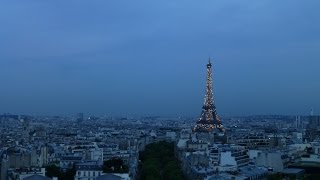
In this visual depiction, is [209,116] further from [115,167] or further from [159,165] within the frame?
[115,167]

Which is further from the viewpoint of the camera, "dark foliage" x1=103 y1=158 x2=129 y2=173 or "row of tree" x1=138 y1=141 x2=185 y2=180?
"dark foliage" x1=103 y1=158 x2=129 y2=173

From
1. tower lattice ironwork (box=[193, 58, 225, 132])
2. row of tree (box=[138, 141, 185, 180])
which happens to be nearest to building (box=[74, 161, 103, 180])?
row of tree (box=[138, 141, 185, 180])

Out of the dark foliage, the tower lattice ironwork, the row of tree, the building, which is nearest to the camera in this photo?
the building

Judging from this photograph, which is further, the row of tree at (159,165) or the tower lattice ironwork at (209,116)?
the tower lattice ironwork at (209,116)

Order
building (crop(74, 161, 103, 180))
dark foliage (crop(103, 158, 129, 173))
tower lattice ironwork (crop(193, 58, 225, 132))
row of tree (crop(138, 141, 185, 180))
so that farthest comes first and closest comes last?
tower lattice ironwork (crop(193, 58, 225, 132))
dark foliage (crop(103, 158, 129, 173))
row of tree (crop(138, 141, 185, 180))
building (crop(74, 161, 103, 180))

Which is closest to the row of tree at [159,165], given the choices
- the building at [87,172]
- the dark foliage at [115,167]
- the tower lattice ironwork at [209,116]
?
the dark foliage at [115,167]

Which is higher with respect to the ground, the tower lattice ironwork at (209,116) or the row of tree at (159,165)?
the tower lattice ironwork at (209,116)

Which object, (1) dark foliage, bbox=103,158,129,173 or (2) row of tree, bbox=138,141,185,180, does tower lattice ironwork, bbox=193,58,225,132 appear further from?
Result: (1) dark foliage, bbox=103,158,129,173

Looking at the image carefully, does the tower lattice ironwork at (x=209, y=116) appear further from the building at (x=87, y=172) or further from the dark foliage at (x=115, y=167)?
the building at (x=87, y=172)
